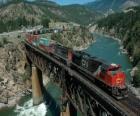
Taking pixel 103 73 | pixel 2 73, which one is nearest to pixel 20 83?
pixel 2 73

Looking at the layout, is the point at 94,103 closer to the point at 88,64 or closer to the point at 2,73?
the point at 88,64

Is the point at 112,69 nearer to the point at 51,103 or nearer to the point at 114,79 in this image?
the point at 114,79

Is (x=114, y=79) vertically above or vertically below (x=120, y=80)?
above

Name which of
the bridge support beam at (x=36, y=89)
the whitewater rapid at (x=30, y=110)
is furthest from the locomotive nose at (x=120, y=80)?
the bridge support beam at (x=36, y=89)

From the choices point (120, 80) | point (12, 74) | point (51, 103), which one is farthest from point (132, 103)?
point (12, 74)

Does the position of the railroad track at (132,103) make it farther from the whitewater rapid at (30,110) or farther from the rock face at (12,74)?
the rock face at (12,74)

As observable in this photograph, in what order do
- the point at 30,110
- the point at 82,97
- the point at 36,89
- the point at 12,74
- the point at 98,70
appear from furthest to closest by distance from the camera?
the point at 12,74 → the point at 36,89 → the point at 30,110 → the point at 98,70 → the point at 82,97
